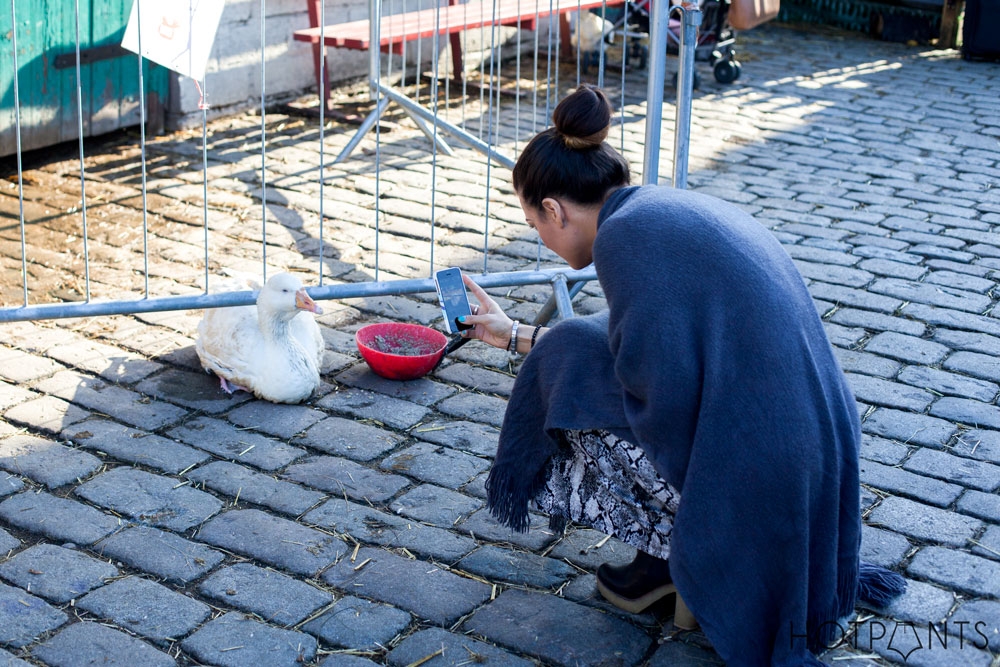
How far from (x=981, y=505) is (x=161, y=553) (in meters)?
2.53

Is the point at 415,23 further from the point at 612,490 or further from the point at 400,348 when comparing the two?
the point at 612,490

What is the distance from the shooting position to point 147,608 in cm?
297

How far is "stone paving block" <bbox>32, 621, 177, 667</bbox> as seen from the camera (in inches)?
109

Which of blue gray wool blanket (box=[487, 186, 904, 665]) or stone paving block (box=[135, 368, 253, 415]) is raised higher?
blue gray wool blanket (box=[487, 186, 904, 665])

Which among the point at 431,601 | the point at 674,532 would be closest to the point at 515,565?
the point at 431,601

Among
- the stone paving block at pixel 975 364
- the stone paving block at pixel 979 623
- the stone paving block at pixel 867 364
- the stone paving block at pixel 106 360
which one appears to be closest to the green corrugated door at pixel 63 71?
the stone paving block at pixel 106 360

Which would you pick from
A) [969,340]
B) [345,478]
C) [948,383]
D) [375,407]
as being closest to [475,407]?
[375,407]

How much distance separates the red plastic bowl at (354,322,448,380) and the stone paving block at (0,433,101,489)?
1.10 m

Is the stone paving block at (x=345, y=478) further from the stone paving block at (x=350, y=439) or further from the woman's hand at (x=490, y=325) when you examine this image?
the woman's hand at (x=490, y=325)

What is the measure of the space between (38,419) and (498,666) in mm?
2018

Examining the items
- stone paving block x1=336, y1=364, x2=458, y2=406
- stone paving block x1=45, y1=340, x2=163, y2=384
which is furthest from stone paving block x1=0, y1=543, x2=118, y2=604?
stone paving block x1=336, y1=364, x2=458, y2=406

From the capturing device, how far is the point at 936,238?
5973 mm

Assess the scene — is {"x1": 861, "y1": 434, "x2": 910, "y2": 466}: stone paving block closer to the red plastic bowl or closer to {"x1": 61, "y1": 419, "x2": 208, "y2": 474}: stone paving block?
the red plastic bowl

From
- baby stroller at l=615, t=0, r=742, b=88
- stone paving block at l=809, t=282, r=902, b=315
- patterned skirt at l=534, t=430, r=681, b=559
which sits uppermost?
baby stroller at l=615, t=0, r=742, b=88
